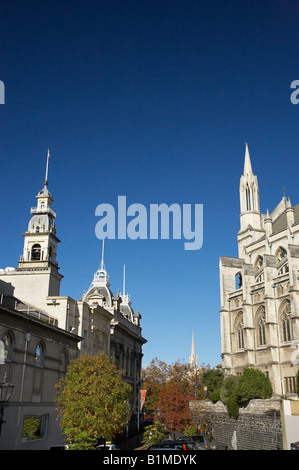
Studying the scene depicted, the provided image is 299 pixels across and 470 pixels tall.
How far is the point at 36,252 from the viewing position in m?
45.1

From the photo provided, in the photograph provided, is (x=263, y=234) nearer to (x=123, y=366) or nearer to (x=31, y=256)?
(x=123, y=366)

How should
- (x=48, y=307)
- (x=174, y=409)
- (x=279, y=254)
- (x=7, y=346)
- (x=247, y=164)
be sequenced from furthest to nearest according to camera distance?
(x=247, y=164) → (x=279, y=254) → (x=174, y=409) → (x=48, y=307) → (x=7, y=346)

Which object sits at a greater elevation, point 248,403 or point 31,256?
point 31,256

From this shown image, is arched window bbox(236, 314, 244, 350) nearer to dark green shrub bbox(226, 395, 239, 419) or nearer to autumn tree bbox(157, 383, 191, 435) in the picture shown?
autumn tree bbox(157, 383, 191, 435)

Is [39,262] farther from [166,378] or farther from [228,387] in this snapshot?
[166,378]

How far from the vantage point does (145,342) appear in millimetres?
72875

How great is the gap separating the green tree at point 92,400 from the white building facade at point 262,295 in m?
23.9

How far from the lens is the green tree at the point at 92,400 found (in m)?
29.0

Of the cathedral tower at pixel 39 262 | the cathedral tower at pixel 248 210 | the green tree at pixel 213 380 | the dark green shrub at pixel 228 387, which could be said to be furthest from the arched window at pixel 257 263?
the cathedral tower at pixel 39 262

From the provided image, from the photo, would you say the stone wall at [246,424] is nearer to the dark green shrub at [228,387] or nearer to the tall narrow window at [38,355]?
the dark green shrub at [228,387]

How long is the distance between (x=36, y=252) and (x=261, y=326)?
28.6m

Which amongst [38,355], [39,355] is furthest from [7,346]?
[39,355]
